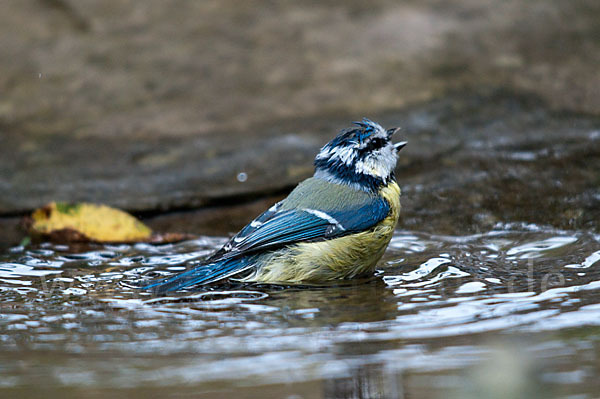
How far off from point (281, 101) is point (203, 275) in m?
3.02

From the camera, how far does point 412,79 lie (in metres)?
6.27

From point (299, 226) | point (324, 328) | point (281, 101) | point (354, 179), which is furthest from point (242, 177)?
point (324, 328)

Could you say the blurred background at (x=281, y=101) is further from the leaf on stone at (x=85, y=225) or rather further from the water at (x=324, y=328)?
the water at (x=324, y=328)

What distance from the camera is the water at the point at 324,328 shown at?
204 centimetres

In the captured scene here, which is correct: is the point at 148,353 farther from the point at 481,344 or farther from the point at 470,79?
the point at 470,79

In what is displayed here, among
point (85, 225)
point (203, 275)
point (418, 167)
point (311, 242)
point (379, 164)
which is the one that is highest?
point (418, 167)

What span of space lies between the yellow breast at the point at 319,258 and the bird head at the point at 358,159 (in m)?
0.38

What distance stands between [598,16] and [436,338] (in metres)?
5.01

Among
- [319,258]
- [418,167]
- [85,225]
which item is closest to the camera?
[319,258]

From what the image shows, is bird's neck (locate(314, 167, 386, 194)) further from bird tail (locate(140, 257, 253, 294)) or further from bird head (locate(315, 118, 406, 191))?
bird tail (locate(140, 257, 253, 294))

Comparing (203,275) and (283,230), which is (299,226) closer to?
(283,230)

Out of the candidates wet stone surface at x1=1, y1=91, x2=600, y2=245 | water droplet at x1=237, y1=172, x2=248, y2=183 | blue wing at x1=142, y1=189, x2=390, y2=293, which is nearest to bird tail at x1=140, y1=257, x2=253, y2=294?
blue wing at x1=142, y1=189, x2=390, y2=293

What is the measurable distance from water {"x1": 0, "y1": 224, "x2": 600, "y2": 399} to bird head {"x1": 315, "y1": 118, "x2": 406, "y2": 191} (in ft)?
1.43

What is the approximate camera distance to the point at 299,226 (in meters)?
3.59
